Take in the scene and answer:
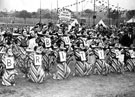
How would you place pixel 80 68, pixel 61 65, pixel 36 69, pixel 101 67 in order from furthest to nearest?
pixel 101 67 < pixel 80 68 < pixel 61 65 < pixel 36 69

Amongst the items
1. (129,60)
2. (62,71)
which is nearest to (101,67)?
(129,60)

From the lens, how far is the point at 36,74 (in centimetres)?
911

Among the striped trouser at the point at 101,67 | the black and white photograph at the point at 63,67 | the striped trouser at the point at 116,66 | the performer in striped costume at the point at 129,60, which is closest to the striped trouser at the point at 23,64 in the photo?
the black and white photograph at the point at 63,67

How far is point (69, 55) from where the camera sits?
1079 centimetres

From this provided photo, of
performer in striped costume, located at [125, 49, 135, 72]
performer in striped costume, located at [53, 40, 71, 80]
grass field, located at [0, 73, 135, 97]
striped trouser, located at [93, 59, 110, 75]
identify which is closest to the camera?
grass field, located at [0, 73, 135, 97]

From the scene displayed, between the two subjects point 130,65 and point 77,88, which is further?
point 130,65

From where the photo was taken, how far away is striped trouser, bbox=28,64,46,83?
29.8 ft

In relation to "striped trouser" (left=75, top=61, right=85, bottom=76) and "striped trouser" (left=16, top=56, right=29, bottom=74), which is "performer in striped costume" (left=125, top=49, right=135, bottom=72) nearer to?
"striped trouser" (left=75, top=61, right=85, bottom=76)

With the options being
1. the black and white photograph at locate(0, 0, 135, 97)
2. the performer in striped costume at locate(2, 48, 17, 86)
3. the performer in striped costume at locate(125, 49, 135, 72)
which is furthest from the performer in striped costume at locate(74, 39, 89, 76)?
the performer in striped costume at locate(2, 48, 17, 86)

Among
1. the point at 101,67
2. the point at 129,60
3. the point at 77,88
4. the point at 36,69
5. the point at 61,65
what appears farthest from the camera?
the point at 129,60

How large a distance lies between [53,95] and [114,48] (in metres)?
4.78

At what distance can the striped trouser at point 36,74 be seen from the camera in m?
9.08

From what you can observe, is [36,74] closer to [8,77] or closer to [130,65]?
[8,77]

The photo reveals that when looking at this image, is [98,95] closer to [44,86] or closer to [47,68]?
[44,86]
